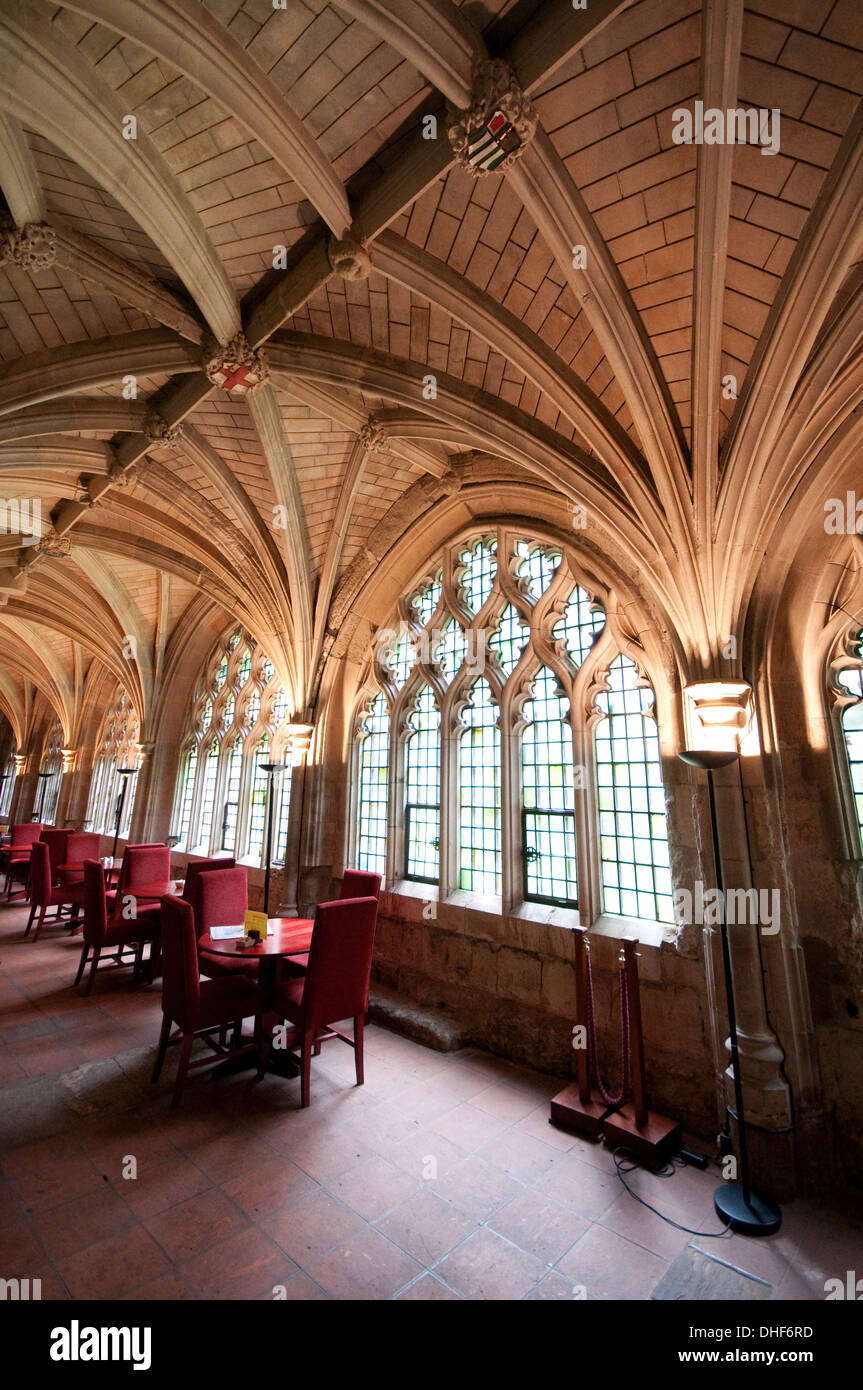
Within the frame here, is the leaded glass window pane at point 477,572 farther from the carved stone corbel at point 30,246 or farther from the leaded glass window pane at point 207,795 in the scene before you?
the leaded glass window pane at point 207,795

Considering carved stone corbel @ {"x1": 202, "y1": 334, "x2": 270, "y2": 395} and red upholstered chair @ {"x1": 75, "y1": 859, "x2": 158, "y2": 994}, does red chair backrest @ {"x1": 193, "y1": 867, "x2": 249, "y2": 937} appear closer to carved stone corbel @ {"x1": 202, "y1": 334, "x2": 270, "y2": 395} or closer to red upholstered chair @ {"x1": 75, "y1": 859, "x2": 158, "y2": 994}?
red upholstered chair @ {"x1": 75, "y1": 859, "x2": 158, "y2": 994}

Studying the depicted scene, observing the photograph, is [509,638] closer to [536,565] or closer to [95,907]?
[536,565]

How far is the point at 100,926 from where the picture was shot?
4.82 m

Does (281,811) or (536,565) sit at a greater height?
(536,565)

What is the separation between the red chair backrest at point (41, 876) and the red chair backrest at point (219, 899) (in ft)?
10.7

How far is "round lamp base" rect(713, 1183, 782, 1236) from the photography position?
234cm

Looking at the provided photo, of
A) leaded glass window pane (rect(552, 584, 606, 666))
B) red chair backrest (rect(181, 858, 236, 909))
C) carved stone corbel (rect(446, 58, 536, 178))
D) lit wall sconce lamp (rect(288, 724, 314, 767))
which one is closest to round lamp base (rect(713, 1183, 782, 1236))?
leaded glass window pane (rect(552, 584, 606, 666))

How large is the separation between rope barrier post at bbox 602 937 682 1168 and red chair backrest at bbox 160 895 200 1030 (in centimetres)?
249

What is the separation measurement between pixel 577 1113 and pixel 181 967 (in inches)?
97.4

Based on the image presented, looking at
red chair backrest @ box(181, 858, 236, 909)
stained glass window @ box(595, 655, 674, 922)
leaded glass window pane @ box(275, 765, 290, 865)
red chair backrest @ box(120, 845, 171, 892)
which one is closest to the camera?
stained glass window @ box(595, 655, 674, 922)

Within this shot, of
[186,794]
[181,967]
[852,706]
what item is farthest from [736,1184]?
[186,794]

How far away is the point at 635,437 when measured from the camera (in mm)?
3359

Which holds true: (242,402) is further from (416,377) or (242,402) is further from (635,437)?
(635,437)
